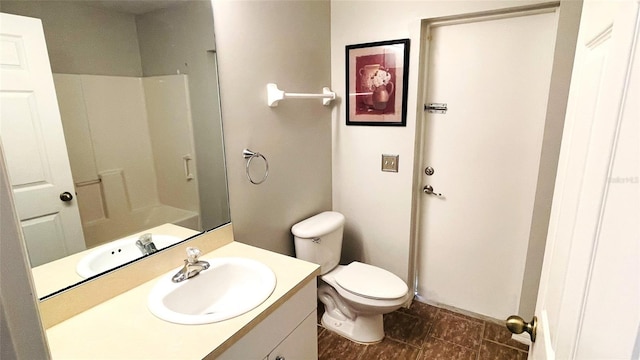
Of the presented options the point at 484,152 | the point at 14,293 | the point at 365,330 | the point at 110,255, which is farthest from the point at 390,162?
the point at 14,293

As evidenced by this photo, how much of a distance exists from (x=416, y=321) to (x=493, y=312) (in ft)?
1.70

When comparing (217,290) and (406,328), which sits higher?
(217,290)

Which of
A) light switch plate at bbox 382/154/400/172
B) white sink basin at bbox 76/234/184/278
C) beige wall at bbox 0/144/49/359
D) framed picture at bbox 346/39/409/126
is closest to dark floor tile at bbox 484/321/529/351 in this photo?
light switch plate at bbox 382/154/400/172

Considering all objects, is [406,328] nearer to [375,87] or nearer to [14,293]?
[375,87]

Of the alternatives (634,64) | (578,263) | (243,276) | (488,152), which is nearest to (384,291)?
(243,276)

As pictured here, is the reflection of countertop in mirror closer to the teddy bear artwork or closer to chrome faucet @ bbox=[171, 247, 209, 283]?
chrome faucet @ bbox=[171, 247, 209, 283]

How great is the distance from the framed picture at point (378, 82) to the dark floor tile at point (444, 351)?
1383 mm

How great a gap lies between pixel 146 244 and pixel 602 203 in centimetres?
142

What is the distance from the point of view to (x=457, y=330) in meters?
2.12

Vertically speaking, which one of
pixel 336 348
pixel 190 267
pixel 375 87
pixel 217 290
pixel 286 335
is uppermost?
pixel 375 87

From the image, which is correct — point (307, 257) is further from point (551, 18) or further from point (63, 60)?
point (551, 18)

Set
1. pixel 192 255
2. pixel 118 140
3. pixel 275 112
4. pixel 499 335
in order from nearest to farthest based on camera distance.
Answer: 1. pixel 118 140
2. pixel 192 255
3. pixel 275 112
4. pixel 499 335

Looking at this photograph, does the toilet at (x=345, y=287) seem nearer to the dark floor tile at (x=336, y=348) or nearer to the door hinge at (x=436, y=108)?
the dark floor tile at (x=336, y=348)

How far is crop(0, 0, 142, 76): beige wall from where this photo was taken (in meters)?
0.99
